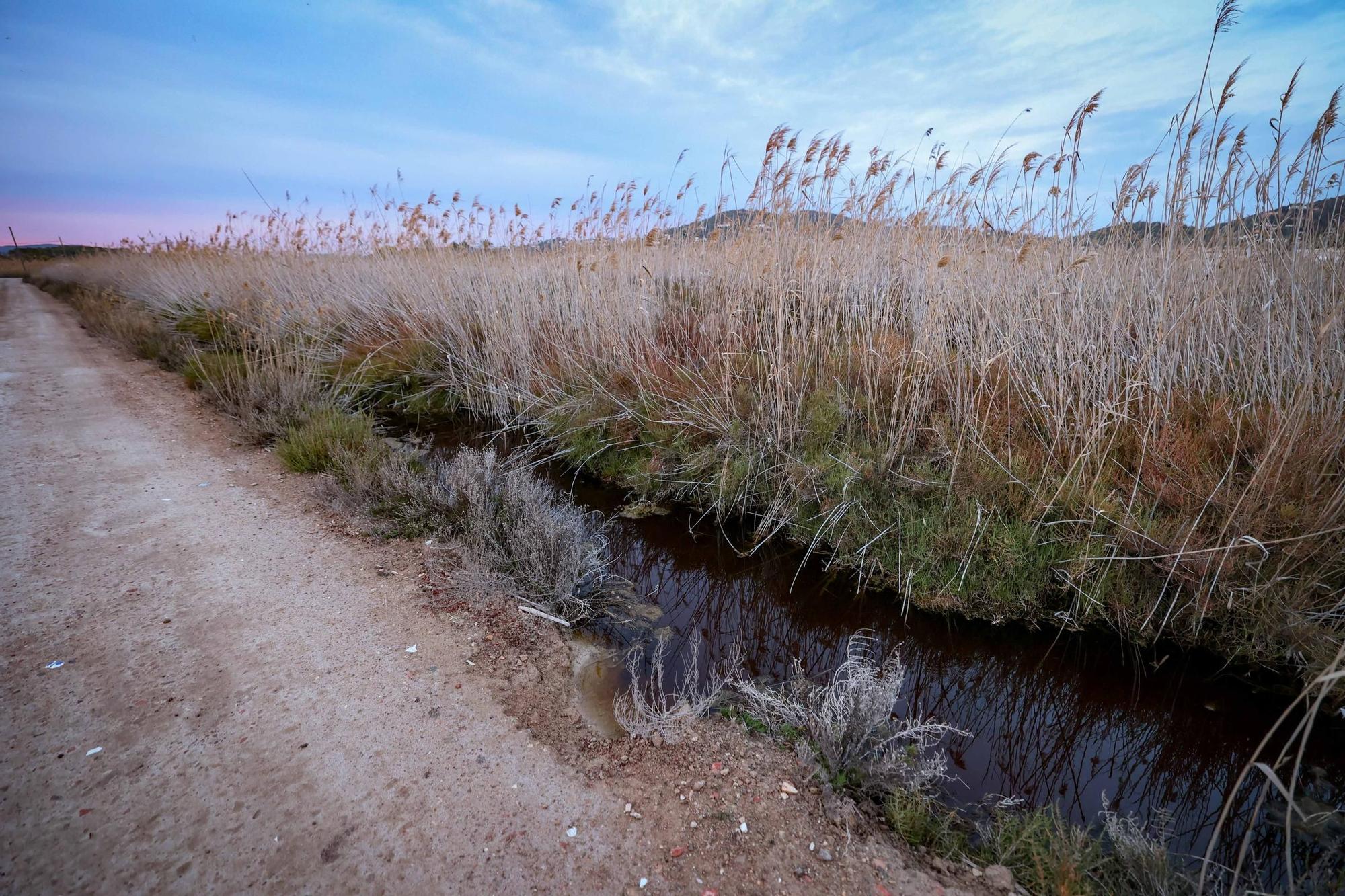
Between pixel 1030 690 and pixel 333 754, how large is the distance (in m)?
2.61

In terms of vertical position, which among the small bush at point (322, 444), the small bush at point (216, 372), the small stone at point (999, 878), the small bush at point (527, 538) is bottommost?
the small stone at point (999, 878)

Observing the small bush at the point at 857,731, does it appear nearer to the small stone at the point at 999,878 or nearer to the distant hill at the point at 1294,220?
the small stone at the point at 999,878

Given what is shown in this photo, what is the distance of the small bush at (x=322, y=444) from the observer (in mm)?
3652

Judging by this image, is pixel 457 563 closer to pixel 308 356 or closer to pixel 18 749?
pixel 18 749

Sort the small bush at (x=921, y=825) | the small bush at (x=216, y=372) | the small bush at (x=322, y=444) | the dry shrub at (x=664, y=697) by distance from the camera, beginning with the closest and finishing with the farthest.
Answer: the small bush at (x=921, y=825) → the dry shrub at (x=664, y=697) → the small bush at (x=322, y=444) → the small bush at (x=216, y=372)

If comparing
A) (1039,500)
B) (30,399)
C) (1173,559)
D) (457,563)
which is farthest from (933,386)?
(30,399)

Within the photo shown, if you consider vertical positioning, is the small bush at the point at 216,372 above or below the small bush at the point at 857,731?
above

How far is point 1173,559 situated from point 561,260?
504cm

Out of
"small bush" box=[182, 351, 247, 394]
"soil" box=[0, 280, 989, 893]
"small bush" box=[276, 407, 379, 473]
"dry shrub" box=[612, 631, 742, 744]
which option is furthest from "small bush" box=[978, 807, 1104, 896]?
"small bush" box=[182, 351, 247, 394]

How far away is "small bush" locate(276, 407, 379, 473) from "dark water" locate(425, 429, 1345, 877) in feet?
6.53

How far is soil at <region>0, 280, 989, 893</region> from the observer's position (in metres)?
1.38

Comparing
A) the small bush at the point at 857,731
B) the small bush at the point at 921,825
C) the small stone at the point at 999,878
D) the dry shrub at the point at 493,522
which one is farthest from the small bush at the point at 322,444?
the small stone at the point at 999,878

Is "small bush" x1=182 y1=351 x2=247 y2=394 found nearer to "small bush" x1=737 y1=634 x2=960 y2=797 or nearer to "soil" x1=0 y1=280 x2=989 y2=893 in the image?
"soil" x1=0 y1=280 x2=989 y2=893

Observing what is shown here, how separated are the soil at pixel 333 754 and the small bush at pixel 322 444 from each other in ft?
2.91
